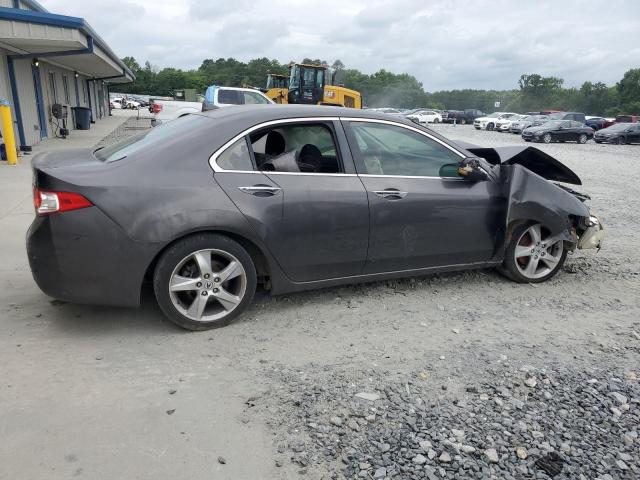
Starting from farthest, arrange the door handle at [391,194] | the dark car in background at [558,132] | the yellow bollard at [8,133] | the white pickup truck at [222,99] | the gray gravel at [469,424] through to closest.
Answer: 1. the dark car in background at [558,132]
2. the white pickup truck at [222,99]
3. the yellow bollard at [8,133]
4. the door handle at [391,194]
5. the gray gravel at [469,424]

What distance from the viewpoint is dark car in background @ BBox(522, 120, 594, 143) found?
90.6 feet

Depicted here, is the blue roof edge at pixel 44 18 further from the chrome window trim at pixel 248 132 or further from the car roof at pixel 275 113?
the chrome window trim at pixel 248 132

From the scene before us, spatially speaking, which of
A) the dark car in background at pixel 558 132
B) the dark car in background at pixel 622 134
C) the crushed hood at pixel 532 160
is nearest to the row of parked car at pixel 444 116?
the dark car in background at pixel 622 134

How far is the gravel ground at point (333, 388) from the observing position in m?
2.36

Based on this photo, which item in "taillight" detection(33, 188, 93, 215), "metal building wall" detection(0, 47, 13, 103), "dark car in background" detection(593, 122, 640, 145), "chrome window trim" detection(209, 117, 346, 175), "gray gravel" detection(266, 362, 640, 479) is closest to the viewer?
"gray gravel" detection(266, 362, 640, 479)

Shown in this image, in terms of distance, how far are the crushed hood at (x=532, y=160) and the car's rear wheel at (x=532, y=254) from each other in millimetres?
819

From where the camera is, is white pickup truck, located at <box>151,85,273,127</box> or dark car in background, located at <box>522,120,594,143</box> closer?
white pickup truck, located at <box>151,85,273,127</box>

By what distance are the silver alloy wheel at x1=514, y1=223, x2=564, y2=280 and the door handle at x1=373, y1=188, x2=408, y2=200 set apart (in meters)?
1.35

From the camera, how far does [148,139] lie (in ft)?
12.5

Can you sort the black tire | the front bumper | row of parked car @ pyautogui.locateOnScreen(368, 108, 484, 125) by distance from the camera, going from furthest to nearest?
row of parked car @ pyautogui.locateOnScreen(368, 108, 484, 125)
the front bumper
the black tire

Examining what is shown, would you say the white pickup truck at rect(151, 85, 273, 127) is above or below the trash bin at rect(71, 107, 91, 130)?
above

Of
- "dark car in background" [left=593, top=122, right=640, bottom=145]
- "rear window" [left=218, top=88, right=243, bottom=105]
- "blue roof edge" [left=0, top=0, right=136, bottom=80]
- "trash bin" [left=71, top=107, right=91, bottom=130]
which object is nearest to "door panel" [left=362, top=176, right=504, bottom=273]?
"blue roof edge" [left=0, top=0, right=136, bottom=80]

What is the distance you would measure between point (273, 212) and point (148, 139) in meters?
1.17

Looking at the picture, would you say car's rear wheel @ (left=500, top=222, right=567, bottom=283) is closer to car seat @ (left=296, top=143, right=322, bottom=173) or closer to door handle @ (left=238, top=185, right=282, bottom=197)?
car seat @ (left=296, top=143, right=322, bottom=173)
